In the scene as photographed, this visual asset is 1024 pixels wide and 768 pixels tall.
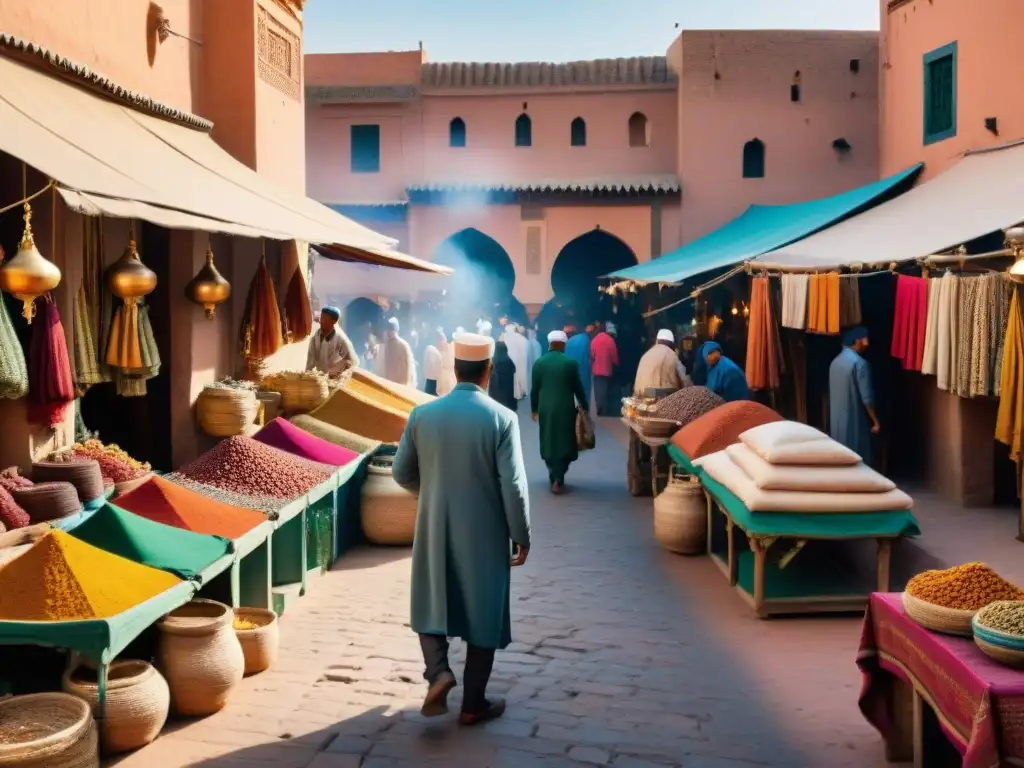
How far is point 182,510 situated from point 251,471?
1.07m

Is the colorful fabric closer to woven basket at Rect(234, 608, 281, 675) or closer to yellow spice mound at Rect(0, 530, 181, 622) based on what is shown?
woven basket at Rect(234, 608, 281, 675)

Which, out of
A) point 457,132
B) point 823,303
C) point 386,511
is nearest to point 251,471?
point 386,511

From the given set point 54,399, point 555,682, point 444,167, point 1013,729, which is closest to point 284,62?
point 54,399

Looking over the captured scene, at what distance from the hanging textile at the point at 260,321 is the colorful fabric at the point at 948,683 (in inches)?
215

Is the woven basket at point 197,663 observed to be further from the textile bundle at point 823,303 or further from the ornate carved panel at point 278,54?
the textile bundle at point 823,303

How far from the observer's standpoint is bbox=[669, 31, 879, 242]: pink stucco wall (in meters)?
19.5

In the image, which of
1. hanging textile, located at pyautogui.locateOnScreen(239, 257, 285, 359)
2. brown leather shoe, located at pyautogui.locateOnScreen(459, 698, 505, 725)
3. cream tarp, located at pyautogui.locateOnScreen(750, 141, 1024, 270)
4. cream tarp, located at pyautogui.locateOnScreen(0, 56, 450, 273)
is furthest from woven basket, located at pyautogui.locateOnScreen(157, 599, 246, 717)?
cream tarp, located at pyautogui.locateOnScreen(750, 141, 1024, 270)

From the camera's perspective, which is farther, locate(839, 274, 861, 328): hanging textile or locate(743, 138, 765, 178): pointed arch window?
locate(743, 138, 765, 178): pointed arch window

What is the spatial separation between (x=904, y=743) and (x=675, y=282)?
374 inches

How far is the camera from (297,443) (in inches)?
289

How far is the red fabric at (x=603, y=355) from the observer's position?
15.5m

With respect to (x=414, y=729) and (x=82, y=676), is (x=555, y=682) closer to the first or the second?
(x=414, y=729)

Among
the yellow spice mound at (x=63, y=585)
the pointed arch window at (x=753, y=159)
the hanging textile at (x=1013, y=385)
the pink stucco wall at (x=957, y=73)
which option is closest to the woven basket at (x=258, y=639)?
the yellow spice mound at (x=63, y=585)

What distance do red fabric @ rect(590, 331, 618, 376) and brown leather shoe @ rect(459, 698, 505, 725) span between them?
11.0 metres
